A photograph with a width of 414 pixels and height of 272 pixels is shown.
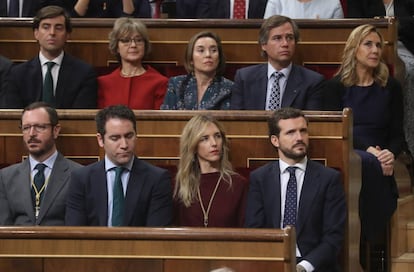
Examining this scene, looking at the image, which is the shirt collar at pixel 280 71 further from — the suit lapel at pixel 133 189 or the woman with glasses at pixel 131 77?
the suit lapel at pixel 133 189

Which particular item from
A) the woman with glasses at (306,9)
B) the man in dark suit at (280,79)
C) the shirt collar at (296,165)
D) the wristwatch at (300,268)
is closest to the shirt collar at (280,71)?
the man in dark suit at (280,79)

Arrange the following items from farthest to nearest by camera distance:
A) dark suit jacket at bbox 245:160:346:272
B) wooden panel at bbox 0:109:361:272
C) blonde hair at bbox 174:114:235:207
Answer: wooden panel at bbox 0:109:361:272 → blonde hair at bbox 174:114:235:207 → dark suit jacket at bbox 245:160:346:272

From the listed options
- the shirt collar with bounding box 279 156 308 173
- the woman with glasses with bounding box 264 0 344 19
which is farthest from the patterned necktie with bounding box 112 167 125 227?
the woman with glasses with bounding box 264 0 344 19

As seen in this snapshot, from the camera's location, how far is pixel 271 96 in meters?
5.27

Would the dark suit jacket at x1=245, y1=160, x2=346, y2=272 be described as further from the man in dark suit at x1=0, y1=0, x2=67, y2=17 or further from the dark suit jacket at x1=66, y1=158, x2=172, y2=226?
the man in dark suit at x1=0, y1=0, x2=67, y2=17

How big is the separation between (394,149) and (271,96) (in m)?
0.57

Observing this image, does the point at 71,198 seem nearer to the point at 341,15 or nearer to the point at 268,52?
the point at 268,52

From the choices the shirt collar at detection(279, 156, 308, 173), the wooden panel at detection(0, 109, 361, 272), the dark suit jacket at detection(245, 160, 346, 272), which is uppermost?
the wooden panel at detection(0, 109, 361, 272)

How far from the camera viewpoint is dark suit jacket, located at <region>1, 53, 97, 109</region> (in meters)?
5.43

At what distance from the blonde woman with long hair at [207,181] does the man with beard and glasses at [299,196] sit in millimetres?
81

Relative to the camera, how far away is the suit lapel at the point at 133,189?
14.4 ft

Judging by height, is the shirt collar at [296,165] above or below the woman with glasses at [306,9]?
below

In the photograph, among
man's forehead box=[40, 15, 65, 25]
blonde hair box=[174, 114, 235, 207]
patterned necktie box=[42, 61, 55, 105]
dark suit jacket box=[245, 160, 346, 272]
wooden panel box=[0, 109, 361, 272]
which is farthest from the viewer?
man's forehead box=[40, 15, 65, 25]

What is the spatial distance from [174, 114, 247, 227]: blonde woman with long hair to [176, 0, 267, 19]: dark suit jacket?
179 centimetres
